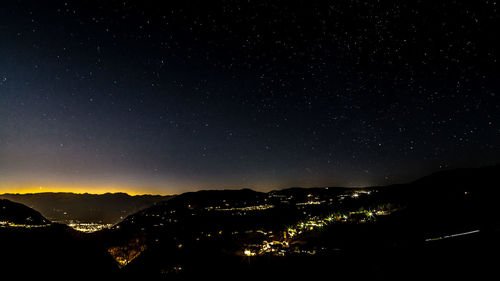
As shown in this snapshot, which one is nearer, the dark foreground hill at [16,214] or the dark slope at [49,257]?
the dark slope at [49,257]

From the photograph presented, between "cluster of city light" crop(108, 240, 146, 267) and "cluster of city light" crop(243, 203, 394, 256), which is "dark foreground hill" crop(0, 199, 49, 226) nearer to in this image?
"cluster of city light" crop(108, 240, 146, 267)

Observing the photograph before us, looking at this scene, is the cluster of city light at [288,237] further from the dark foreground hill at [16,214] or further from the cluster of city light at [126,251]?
the dark foreground hill at [16,214]

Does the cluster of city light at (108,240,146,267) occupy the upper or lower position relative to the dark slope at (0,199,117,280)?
lower

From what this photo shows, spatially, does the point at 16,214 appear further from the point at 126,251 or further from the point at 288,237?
the point at 288,237

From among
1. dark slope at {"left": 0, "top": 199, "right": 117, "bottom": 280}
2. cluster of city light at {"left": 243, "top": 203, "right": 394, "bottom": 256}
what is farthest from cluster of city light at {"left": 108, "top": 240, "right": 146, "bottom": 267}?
dark slope at {"left": 0, "top": 199, "right": 117, "bottom": 280}

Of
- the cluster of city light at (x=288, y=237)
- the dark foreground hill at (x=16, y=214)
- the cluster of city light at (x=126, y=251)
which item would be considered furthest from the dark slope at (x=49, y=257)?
the dark foreground hill at (x=16, y=214)

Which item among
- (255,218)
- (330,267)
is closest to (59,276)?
(330,267)

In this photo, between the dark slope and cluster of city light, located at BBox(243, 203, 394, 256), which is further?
cluster of city light, located at BBox(243, 203, 394, 256)

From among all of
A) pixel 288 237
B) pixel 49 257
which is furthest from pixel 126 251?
pixel 49 257

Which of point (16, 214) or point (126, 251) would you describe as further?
point (16, 214)

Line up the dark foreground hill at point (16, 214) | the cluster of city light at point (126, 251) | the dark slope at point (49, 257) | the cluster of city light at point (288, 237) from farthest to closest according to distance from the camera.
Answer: the dark foreground hill at point (16, 214), the cluster of city light at point (126, 251), the cluster of city light at point (288, 237), the dark slope at point (49, 257)

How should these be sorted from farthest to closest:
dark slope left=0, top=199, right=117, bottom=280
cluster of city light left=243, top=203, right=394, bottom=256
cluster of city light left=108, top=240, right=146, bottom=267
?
cluster of city light left=108, top=240, right=146, bottom=267
cluster of city light left=243, top=203, right=394, bottom=256
dark slope left=0, top=199, right=117, bottom=280
